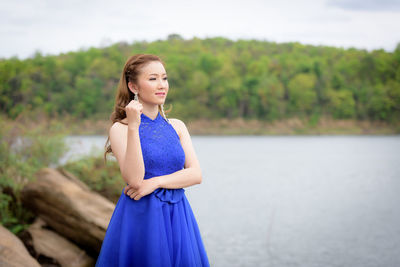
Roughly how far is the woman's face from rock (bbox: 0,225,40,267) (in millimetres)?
2161

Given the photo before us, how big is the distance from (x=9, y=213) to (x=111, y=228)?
15.8ft

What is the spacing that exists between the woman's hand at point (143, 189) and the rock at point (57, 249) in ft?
10.5

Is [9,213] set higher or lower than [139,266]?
lower

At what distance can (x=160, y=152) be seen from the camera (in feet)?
7.86

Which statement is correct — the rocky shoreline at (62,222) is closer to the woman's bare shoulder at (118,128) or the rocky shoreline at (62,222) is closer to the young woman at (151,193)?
the young woman at (151,193)

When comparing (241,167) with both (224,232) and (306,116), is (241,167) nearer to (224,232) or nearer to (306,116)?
(224,232)

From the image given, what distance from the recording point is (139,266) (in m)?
2.36

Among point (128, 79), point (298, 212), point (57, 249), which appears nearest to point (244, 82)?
point (298, 212)

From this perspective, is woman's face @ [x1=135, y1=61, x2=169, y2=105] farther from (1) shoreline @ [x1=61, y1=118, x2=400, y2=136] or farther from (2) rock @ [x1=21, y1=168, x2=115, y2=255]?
(1) shoreline @ [x1=61, y1=118, x2=400, y2=136]

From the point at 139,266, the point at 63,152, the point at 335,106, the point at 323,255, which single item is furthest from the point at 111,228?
the point at 335,106

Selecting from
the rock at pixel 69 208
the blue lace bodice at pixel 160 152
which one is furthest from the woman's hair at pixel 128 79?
the rock at pixel 69 208

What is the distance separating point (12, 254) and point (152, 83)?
2.43 metres

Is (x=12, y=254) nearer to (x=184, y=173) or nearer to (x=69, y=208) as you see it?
(x=69, y=208)

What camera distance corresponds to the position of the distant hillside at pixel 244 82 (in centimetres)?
4997
